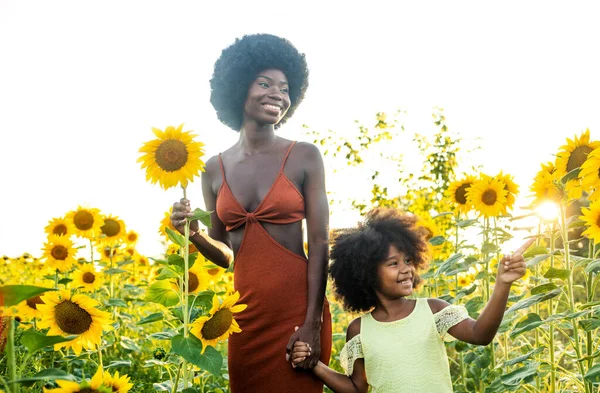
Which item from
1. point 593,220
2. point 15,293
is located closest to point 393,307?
point 593,220

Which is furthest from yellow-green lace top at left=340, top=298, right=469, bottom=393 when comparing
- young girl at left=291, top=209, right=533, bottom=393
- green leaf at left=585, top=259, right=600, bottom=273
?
green leaf at left=585, top=259, right=600, bottom=273

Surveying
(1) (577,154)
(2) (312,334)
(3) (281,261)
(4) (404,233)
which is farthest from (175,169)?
(1) (577,154)

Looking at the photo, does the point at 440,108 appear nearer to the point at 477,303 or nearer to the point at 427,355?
the point at 477,303

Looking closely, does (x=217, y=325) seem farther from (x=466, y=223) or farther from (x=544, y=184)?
(x=466, y=223)

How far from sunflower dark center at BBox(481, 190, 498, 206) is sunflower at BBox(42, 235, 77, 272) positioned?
250 cm

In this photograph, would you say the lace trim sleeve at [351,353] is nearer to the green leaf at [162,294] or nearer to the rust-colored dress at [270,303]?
the rust-colored dress at [270,303]

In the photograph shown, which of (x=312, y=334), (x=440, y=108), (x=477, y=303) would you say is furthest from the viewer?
(x=440, y=108)

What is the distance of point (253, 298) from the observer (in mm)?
2697

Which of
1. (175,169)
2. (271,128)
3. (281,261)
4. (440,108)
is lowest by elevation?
(281,261)

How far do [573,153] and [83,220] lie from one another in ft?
9.96

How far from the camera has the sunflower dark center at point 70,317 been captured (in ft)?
7.54

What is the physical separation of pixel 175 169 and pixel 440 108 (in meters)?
5.21

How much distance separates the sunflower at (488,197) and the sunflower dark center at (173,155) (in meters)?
1.95

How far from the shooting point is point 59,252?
14.2ft
